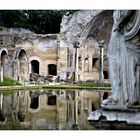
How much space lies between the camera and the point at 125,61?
175 inches

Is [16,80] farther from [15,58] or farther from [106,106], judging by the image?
[106,106]

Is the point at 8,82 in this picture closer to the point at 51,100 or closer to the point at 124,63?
the point at 51,100

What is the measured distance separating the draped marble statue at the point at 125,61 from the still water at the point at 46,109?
2.01 ft

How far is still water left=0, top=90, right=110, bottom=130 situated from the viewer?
524 centimetres

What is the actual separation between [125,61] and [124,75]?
162mm

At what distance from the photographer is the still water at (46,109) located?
5.24m

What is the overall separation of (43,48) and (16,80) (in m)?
4.00

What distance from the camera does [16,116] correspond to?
19.2ft

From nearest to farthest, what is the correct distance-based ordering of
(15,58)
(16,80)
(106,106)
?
(106,106), (16,80), (15,58)

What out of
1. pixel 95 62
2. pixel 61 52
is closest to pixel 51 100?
pixel 95 62

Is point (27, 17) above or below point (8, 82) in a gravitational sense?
above

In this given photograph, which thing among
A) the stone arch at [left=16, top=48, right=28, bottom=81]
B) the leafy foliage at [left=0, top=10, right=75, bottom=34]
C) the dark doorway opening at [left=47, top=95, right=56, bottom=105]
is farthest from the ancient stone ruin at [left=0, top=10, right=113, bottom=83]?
the leafy foliage at [left=0, top=10, right=75, bottom=34]

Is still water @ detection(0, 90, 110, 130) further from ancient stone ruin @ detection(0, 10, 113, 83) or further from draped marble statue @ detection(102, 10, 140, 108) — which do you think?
draped marble statue @ detection(102, 10, 140, 108)
